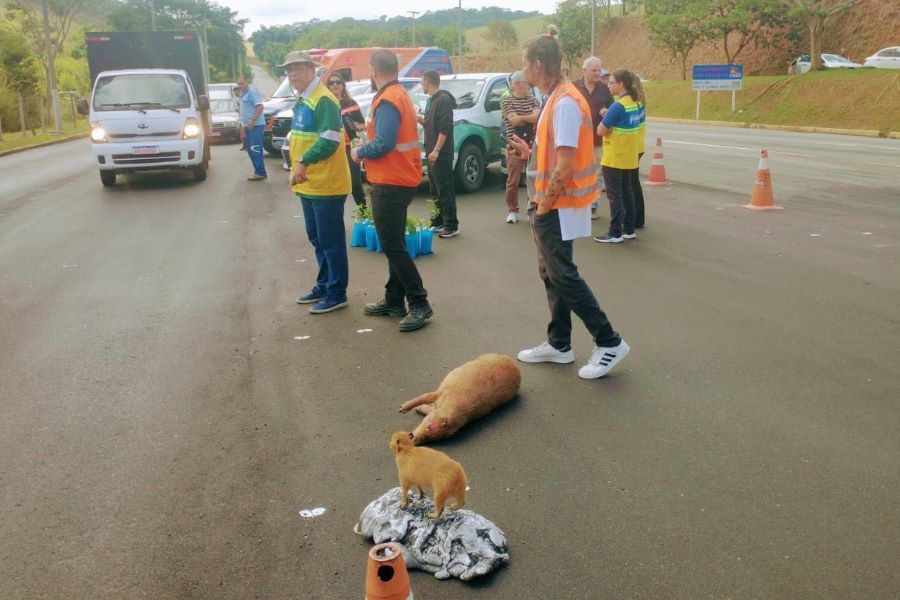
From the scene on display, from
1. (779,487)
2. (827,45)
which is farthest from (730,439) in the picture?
(827,45)

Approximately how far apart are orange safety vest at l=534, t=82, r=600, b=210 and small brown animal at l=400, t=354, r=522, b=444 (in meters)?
1.09

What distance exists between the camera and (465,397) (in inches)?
182

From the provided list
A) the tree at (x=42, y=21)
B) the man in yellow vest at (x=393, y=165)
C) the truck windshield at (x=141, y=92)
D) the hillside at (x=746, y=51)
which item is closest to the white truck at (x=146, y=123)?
the truck windshield at (x=141, y=92)

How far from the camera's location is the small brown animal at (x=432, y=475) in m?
3.37

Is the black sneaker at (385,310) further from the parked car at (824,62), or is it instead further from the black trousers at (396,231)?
the parked car at (824,62)

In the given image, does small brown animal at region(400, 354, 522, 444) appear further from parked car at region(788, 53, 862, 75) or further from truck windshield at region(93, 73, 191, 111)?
parked car at region(788, 53, 862, 75)

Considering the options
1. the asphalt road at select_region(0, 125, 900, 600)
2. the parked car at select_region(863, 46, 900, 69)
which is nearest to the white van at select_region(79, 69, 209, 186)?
the asphalt road at select_region(0, 125, 900, 600)

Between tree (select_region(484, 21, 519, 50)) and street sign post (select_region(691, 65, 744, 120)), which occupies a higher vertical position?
tree (select_region(484, 21, 519, 50))

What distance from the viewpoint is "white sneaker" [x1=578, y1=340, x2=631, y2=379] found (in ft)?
17.5

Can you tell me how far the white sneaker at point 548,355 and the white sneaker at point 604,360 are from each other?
288 millimetres

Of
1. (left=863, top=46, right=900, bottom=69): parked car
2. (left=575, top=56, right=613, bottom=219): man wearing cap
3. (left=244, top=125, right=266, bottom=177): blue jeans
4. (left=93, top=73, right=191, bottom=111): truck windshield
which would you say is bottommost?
(left=244, top=125, right=266, bottom=177): blue jeans

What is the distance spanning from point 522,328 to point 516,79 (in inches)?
194

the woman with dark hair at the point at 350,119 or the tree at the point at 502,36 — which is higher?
the tree at the point at 502,36

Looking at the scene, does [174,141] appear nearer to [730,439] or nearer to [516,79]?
[516,79]
